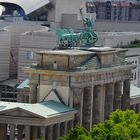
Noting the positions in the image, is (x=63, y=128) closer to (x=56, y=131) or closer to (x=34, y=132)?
(x=56, y=131)

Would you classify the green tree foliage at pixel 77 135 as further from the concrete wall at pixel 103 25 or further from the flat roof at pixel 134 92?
the concrete wall at pixel 103 25

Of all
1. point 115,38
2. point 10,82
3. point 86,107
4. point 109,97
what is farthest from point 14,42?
point 86,107

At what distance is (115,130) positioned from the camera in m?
74.7

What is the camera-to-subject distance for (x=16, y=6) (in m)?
156

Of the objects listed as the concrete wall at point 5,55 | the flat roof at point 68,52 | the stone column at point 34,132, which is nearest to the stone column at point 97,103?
the flat roof at point 68,52

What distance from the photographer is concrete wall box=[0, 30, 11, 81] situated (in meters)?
120

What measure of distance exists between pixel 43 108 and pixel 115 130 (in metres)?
7.36

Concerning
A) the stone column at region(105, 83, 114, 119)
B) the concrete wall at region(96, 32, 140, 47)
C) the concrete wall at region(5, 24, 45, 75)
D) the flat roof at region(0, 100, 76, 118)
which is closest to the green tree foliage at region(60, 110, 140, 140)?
the flat roof at region(0, 100, 76, 118)

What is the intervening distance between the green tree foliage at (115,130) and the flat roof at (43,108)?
3.82 metres

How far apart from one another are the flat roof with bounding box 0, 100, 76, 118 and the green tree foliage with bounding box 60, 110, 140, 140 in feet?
12.5

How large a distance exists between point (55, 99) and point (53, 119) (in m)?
5.41

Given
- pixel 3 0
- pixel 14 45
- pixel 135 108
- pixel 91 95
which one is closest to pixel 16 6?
pixel 3 0

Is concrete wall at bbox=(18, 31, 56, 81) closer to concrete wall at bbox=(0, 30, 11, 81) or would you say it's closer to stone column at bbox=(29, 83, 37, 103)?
concrete wall at bbox=(0, 30, 11, 81)

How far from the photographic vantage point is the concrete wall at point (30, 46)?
11806cm
